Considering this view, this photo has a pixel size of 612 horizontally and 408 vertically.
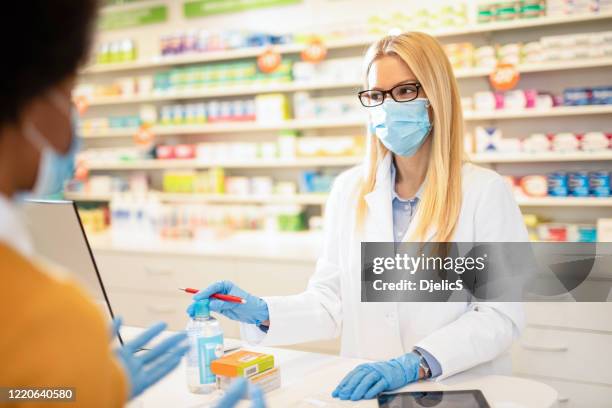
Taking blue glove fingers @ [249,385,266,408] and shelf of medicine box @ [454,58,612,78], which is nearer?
blue glove fingers @ [249,385,266,408]

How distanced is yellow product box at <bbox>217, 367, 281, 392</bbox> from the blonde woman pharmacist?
23cm

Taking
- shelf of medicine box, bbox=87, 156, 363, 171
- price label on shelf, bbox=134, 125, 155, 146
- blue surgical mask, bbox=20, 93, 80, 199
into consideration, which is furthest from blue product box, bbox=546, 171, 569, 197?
blue surgical mask, bbox=20, 93, 80, 199

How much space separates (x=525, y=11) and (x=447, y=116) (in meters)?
2.20

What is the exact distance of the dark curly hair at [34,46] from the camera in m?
0.56

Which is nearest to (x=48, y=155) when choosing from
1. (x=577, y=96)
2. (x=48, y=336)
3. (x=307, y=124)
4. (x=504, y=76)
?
(x=48, y=336)

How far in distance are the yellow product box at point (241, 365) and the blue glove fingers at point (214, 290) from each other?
0.58 ft

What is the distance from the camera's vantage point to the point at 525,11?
3830mm

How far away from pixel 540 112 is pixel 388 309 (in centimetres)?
226

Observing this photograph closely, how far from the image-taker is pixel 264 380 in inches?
62.5

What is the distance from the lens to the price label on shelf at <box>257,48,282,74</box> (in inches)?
178

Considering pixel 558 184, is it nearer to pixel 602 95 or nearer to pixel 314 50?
pixel 602 95

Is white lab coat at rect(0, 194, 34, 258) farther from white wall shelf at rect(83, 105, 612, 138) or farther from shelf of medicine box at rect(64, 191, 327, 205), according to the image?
shelf of medicine box at rect(64, 191, 327, 205)

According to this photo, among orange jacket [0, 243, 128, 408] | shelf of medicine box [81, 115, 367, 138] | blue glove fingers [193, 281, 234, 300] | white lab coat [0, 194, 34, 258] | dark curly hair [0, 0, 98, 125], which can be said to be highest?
shelf of medicine box [81, 115, 367, 138]

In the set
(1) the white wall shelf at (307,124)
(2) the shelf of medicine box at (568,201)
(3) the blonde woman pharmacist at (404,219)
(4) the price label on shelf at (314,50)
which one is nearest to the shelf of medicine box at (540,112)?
(1) the white wall shelf at (307,124)
